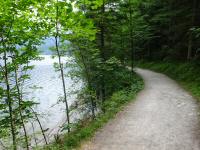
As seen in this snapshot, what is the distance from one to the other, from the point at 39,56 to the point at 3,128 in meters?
3.00

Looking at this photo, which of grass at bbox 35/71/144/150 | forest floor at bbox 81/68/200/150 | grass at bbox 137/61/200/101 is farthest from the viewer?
grass at bbox 137/61/200/101

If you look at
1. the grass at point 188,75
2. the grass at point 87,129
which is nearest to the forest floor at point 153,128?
the grass at point 87,129

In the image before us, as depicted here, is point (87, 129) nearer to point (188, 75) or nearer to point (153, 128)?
point (153, 128)

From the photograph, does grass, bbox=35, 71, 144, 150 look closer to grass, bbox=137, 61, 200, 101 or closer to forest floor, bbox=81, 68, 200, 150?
forest floor, bbox=81, 68, 200, 150

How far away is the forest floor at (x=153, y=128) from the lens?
8.04 meters

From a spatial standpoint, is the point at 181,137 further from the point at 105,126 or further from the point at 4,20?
the point at 4,20

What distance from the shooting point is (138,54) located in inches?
1785

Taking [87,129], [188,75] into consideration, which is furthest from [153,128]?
[188,75]

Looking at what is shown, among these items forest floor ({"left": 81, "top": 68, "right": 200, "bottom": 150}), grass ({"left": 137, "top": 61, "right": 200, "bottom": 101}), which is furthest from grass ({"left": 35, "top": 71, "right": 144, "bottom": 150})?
grass ({"left": 137, "top": 61, "right": 200, "bottom": 101})

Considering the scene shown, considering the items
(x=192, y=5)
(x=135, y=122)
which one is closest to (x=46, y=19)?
(x=135, y=122)

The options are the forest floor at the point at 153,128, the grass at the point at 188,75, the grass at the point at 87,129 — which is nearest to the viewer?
the forest floor at the point at 153,128

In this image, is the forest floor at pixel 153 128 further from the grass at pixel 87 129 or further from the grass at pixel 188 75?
the grass at pixel 188 75

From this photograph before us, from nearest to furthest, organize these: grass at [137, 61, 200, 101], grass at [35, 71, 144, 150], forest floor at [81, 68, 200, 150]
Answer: forest floor at [81, 68, 200, 150]
grass at [35, 71, 144, 150]
grass at [137, 61, 200, 101]

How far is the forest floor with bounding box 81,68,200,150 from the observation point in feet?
26.4
